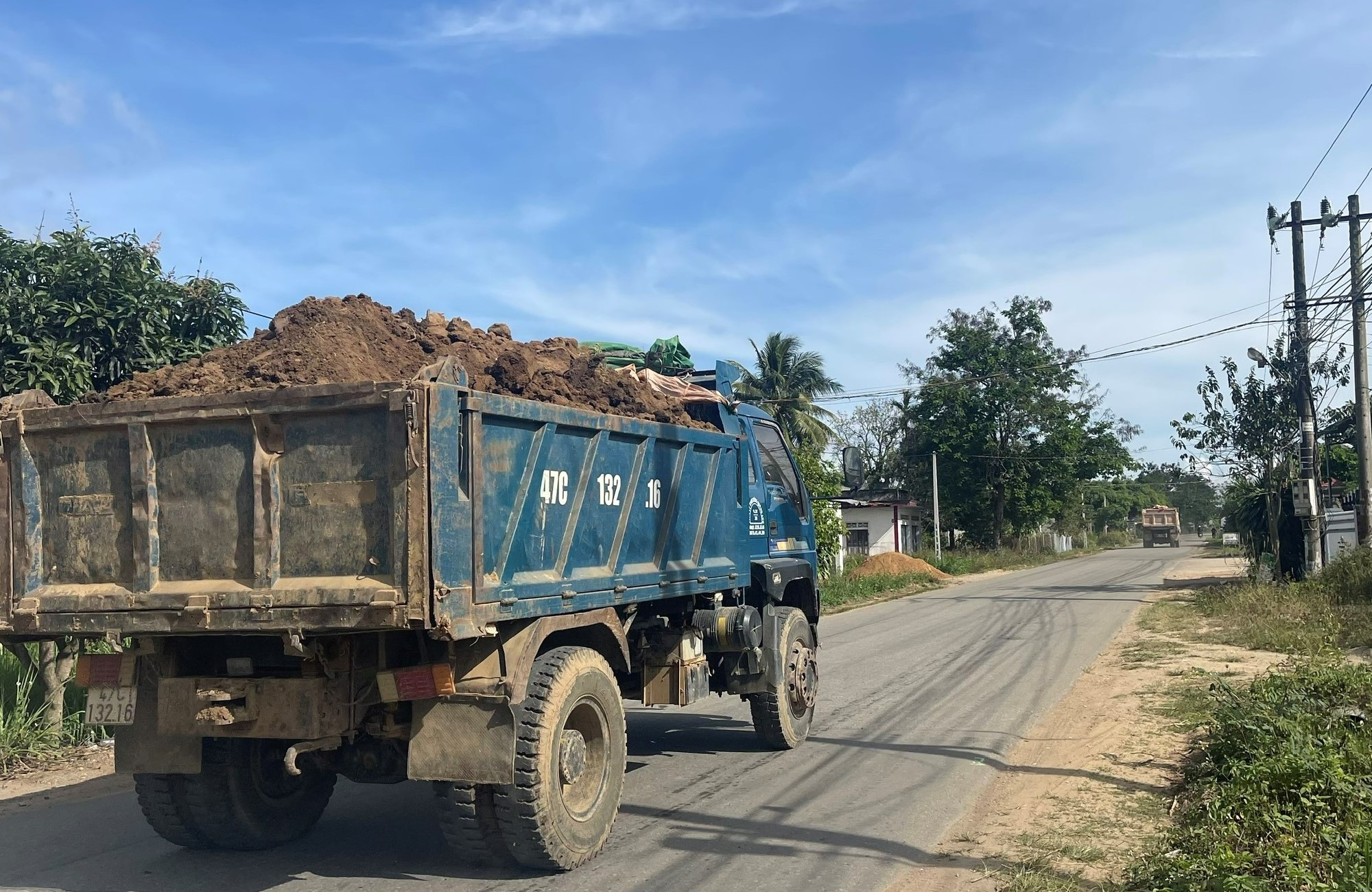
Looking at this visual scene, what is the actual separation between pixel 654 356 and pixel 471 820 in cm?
505

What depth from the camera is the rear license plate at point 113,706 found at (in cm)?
529

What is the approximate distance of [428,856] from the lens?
5.82 m

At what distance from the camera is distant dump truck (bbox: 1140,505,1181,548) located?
78.3 metres

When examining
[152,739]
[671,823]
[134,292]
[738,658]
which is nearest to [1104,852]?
[671,823]

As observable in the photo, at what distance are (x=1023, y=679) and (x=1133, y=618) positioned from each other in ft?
28.2

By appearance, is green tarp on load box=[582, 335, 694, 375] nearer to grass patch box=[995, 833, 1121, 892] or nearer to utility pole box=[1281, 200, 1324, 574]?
grass patch box=[995, 833, 1121, 892]

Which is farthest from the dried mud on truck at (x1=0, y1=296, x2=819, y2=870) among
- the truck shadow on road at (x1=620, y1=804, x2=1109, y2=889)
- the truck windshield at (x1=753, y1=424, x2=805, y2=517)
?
the truck windshield at (x1=753, y1=424, x2=805, y2=517)

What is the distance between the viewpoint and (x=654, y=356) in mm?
9328

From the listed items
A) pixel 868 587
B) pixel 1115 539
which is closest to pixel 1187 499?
pixel 1115 539

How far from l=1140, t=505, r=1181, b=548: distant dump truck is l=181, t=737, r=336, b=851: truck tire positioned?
8091 centimetres

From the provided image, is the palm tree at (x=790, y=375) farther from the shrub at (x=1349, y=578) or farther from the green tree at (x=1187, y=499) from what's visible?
the green tree at (x=1187, y=499)

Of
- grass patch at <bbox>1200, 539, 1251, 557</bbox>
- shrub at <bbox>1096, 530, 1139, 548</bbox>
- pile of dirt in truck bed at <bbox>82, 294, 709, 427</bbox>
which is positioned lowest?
shrub at <bbox>1096, 530, 1139, 548</bbox>

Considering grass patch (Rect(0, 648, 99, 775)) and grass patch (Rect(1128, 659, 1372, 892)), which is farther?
grass patch (Rect(0, 648, 99, 775))

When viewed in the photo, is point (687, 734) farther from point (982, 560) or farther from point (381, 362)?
point (982, 560)
